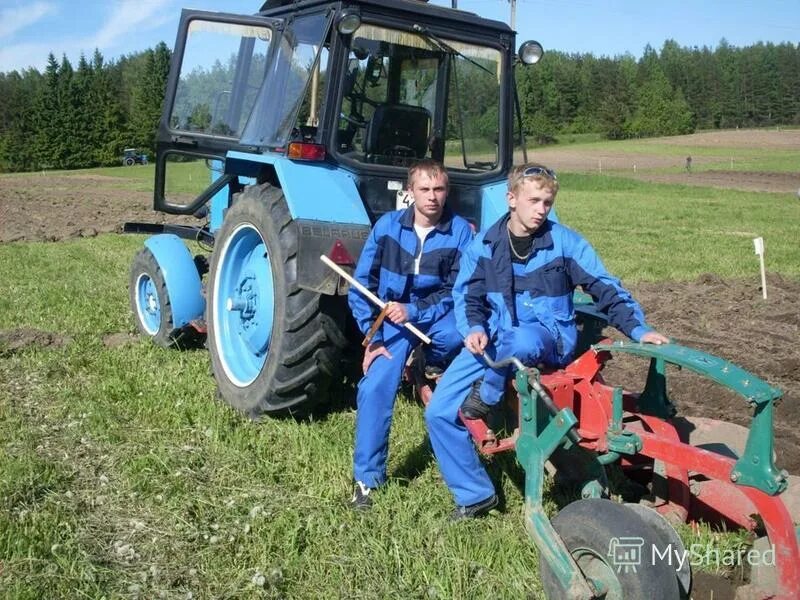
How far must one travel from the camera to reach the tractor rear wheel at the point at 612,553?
8.29ft

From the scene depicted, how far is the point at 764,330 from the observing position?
713 cm

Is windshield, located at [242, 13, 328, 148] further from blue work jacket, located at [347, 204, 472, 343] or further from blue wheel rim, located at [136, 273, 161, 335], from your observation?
blue wheel rim, located at [136, 273, 161, 335]

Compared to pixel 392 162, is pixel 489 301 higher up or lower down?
lower down

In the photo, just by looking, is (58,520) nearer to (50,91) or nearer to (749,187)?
(749,187)

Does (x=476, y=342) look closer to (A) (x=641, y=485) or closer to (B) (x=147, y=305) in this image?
(A) (x=641, y=485)

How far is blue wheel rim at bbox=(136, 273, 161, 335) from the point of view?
6.51 m

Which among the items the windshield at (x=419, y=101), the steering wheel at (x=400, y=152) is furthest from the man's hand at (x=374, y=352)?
the steering wheel at (x=400, y=152)

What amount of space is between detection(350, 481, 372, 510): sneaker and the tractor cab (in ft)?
4.74

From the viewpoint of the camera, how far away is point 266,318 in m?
4.92

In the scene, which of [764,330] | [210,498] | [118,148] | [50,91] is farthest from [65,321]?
[50,91]

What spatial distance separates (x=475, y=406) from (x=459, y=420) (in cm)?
10

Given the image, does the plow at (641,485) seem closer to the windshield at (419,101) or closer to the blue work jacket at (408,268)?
the blue work jacket at (408,268)

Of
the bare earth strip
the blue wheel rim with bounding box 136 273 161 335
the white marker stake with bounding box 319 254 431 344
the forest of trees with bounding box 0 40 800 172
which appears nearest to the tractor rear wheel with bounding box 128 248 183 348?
the blue wheel rim with bounding box 136 273 161 335

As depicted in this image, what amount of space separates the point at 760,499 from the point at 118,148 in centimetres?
6428
